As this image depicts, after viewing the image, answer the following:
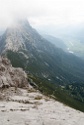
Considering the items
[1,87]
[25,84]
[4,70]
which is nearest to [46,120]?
[1,87]

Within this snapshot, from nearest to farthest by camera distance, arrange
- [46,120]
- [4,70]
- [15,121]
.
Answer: [15,121], [46,120], [4,70]

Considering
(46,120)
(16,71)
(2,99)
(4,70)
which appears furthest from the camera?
(16,71)

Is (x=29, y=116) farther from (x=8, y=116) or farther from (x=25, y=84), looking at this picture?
(x=25, y=84)

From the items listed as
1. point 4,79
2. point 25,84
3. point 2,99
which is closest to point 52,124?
point 2,99

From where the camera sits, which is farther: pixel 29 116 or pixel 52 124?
pixel 29 116

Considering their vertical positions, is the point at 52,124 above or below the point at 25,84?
above

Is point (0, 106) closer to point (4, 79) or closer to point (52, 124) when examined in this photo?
point (52, 124)

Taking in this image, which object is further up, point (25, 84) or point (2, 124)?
point (2, 124)

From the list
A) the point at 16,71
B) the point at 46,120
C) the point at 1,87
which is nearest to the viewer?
the point at 46,120

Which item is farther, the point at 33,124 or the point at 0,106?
the point at 0,106
